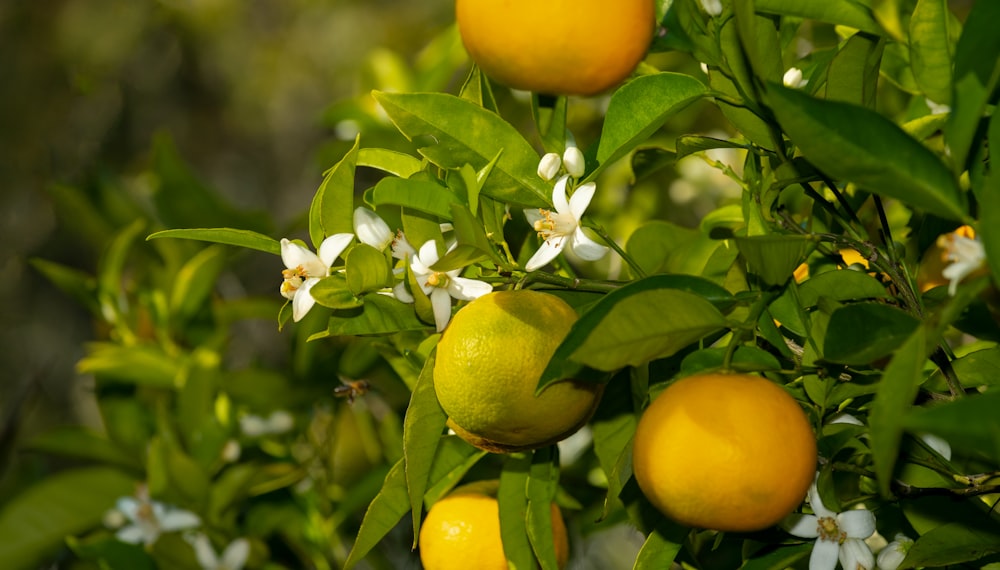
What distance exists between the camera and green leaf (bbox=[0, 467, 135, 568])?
1314mm

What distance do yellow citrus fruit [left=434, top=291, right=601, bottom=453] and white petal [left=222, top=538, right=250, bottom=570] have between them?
672 millimetres

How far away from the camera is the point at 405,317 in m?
0.72

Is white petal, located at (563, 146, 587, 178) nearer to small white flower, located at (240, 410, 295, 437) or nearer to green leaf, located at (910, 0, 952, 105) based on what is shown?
green leaf, located at (910, 0, 952, 105)

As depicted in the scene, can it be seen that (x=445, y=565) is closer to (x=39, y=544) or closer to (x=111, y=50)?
(x=39, y=544)

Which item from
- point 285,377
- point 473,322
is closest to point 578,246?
point 473,322

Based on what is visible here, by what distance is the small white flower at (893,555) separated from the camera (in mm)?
727

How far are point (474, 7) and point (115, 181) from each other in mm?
1093

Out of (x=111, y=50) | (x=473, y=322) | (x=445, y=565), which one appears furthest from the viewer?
(x=111, y=50)

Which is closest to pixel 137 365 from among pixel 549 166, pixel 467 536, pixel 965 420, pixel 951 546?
pixel 467 536

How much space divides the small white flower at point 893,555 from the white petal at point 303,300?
46 centimetres

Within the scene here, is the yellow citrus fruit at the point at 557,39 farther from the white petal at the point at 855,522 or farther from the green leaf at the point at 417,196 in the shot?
the white petal at the point at 855,522

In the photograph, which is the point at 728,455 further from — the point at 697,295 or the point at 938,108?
the point at 938,108

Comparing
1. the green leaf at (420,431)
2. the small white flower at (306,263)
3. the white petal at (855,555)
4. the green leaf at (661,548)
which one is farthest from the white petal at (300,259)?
the white petal at (855,555)

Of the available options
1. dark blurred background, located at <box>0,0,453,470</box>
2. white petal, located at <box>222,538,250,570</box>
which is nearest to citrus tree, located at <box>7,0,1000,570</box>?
white petal, located at <box>222,538,250,570</box>
